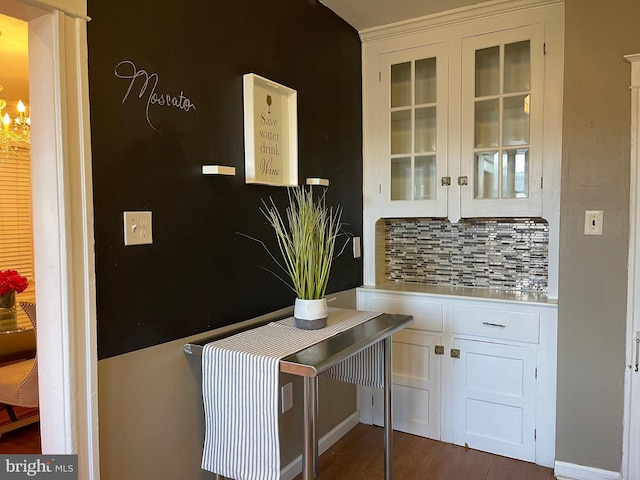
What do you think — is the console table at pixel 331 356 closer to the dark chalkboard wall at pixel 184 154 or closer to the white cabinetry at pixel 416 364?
the dark chalkboard wall at pixel 184 154

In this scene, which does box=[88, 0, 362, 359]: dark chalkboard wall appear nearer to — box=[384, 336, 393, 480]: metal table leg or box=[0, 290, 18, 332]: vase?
box=[384, 336, 393, 480]: metal table leg

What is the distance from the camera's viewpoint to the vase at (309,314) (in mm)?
1902

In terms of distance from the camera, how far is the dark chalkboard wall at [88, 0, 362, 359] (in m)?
1.44

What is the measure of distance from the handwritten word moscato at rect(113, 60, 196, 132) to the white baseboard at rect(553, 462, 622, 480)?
232 centimetres

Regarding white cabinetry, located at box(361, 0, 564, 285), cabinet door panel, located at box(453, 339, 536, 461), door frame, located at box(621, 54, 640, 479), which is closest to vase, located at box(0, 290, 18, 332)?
white cabinetry, located at box(361, 0, 564, 285)

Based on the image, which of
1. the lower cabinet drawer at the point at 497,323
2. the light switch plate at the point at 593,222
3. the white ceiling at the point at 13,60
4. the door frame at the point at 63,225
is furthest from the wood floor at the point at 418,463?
the white ceiling at the point at 13,60

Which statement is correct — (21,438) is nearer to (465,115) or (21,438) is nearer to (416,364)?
(416,364)

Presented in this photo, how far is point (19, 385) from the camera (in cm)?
251

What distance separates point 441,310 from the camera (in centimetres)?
262

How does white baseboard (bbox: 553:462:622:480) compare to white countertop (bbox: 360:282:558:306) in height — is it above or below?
below

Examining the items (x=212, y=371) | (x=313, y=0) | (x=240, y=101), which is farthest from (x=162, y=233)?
(x=313, y=0)

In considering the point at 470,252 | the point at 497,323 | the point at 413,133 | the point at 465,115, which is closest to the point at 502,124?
the point at 465,115

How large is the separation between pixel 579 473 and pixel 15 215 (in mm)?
4597

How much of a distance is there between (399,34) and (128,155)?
1877 mm
